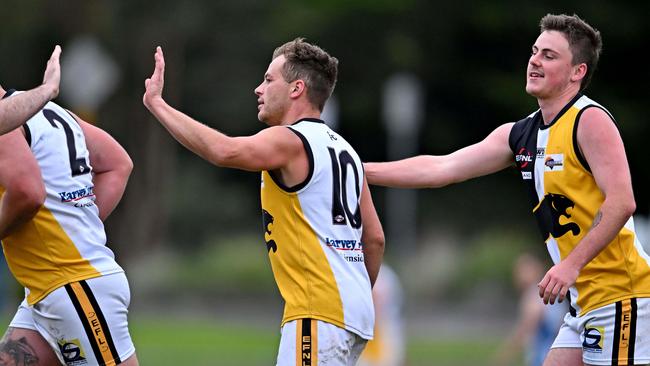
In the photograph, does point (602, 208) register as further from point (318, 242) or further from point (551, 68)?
point (318, 242)

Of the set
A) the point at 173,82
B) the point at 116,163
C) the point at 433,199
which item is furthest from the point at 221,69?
the point at 116,163

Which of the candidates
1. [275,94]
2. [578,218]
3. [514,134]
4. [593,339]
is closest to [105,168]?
[275,94]

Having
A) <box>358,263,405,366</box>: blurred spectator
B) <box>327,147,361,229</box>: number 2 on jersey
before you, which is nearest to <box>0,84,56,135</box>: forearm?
<box>327,147,361,229</box>: number 2 on jersey

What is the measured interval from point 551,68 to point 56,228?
2.80 meters

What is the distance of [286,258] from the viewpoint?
22.1 ft

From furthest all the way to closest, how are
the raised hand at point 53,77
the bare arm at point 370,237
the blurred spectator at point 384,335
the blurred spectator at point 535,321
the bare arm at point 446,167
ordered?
the blurred spectator at point 384,335, the blurred spectator at point 535,321, the bare arm at point 446,167, the bare arm at point 370,237, the raised hand at point 53,77

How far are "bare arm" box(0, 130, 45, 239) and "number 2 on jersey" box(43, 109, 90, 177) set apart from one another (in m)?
0.36

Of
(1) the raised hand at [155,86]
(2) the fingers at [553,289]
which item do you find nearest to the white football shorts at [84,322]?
(1) the raised hand at [155,86]

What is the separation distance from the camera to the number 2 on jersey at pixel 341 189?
6.75m

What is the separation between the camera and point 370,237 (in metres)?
7.16

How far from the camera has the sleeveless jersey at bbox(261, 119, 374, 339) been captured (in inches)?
263

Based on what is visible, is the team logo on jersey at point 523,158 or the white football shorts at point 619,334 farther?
the team logo on jersey at point 523,158

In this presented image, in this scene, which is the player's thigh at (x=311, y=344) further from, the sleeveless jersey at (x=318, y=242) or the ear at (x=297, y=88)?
the ear at (x=297, y=88)

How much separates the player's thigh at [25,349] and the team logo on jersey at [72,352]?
109 millimetres
